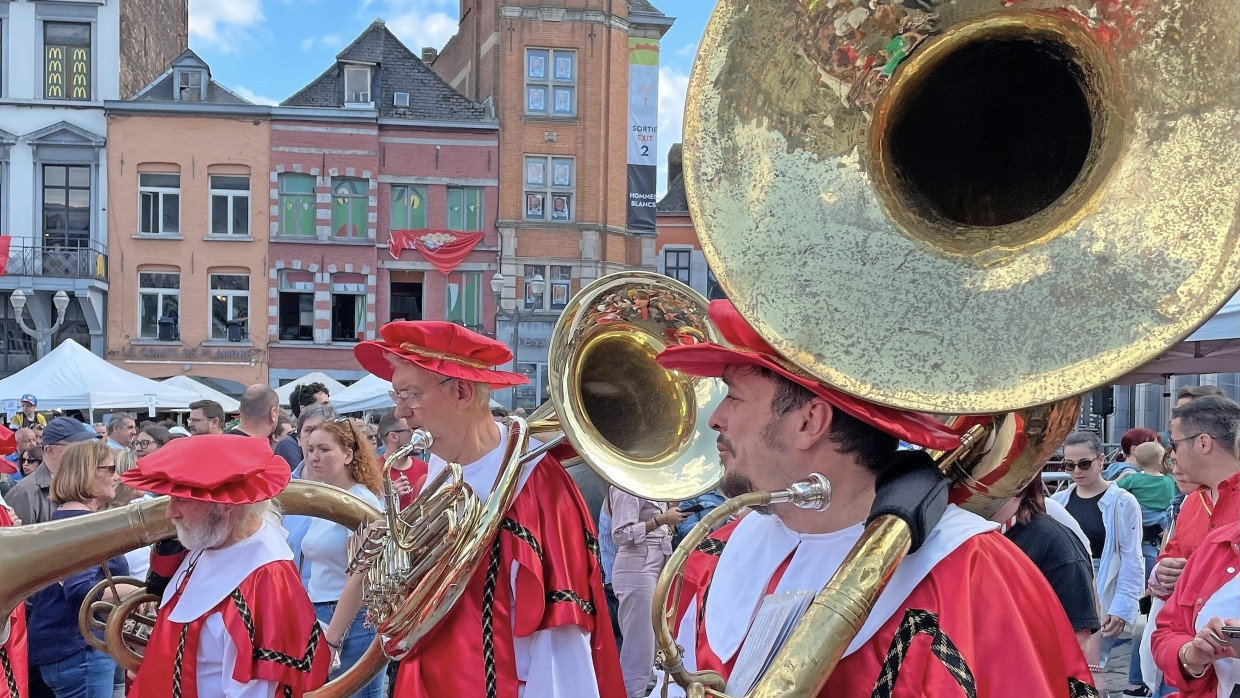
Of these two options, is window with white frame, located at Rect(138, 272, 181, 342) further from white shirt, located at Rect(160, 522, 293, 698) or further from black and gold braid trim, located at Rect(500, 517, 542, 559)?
black and gold braid trim, located at Rect(500, 517, 542, 559)

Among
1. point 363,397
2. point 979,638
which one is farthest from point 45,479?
point 363,397

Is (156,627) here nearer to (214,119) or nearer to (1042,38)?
(1042,38)

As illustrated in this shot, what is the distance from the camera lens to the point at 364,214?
2561 centimetres

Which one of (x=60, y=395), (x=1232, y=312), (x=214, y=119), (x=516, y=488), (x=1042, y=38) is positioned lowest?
(x=60, y=395)

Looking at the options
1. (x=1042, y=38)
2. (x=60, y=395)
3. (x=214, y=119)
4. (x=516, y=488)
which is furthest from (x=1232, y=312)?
(x=214, y=119)

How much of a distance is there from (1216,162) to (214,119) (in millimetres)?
25923

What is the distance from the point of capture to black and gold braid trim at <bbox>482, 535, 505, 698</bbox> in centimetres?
319

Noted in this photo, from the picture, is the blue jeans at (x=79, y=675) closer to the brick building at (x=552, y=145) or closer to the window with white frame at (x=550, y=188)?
the brick building at (x=552, y=145)

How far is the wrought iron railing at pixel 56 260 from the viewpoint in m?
24.0

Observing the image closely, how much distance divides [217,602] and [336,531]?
5.44ft

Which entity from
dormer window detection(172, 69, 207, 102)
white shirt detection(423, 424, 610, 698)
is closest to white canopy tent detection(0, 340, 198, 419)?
dormer window detection(172, 69, 207, 102)

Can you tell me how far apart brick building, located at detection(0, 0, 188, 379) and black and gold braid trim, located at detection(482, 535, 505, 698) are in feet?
77.5

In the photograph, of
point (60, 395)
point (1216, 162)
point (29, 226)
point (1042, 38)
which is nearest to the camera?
point (1216, 162)

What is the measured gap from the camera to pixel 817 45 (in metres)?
1.93
